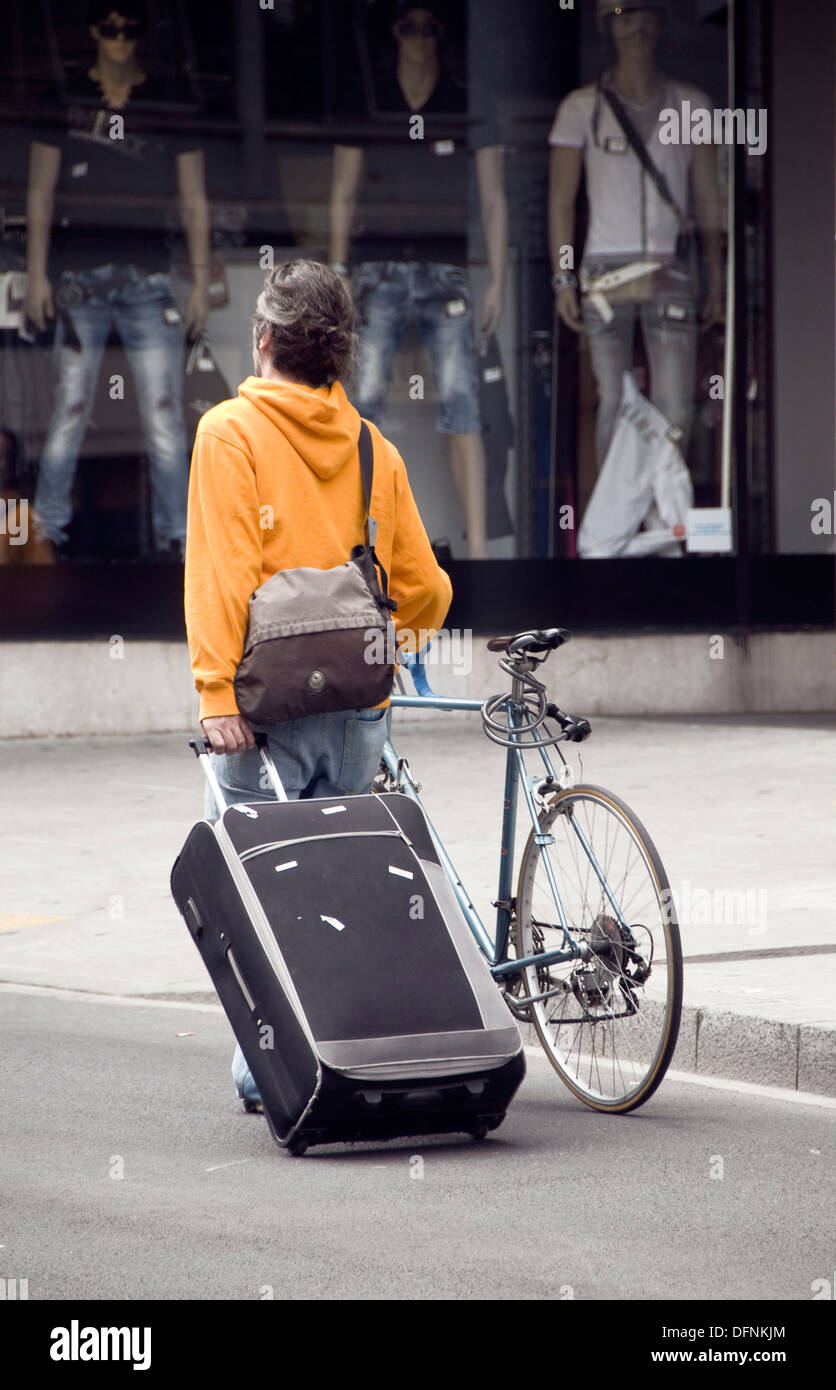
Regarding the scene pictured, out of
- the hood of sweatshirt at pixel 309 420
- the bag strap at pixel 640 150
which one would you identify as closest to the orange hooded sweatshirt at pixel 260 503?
the hood of sweatshirt at pixel 309 420

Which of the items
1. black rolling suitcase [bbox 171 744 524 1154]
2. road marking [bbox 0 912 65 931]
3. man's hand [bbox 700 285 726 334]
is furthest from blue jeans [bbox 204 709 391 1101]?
man's hand [bbox 700 285 726 334]

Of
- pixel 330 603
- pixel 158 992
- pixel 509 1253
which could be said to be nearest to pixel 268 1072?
pixel 509 1253

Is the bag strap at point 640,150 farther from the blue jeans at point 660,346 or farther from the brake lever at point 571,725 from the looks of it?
the brake lever at point 571,725

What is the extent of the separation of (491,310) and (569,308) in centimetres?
52

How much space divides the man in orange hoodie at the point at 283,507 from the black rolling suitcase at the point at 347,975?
0.25 meters

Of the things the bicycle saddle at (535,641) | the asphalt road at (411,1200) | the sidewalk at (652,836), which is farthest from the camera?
the sidewalk at (652,836)

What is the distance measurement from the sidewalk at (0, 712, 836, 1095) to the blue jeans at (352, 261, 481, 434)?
231cm

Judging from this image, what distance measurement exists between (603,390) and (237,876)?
31.2ft

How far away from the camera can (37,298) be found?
13.1 meters

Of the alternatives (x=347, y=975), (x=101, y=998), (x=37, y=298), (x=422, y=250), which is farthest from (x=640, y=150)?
(x=347, y=975)

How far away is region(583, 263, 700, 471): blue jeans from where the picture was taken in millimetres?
13477

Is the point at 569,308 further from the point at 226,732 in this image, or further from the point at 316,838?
the point at 316,838

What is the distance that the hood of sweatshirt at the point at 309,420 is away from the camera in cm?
475
